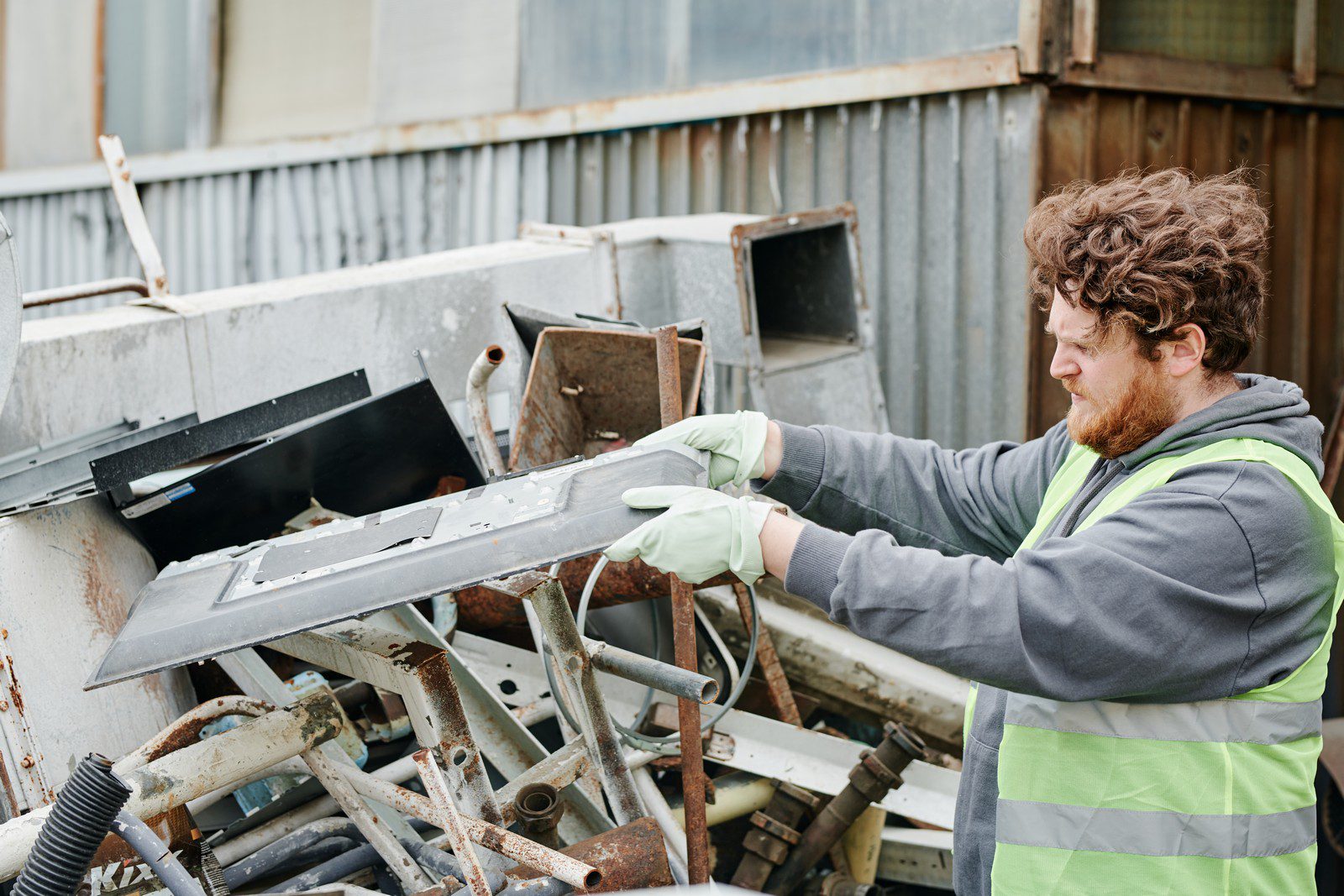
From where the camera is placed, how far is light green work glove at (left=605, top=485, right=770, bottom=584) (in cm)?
181

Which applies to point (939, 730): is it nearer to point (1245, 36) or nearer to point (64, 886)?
point (64, 886)

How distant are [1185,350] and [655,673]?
1075 millimetres

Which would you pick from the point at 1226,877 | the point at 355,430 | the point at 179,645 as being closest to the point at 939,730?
the point at 1226,877

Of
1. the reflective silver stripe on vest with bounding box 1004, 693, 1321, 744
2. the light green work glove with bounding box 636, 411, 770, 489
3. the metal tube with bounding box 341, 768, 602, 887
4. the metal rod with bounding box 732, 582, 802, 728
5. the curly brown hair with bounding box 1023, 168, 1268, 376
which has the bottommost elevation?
the metal rod with bounding box 732, 582, 802, 728

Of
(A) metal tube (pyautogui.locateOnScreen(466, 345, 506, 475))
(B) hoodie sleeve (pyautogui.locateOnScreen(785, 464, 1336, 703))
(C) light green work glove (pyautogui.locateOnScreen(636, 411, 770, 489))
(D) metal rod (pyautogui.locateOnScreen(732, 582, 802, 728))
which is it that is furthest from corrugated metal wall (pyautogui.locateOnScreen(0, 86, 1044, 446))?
(B) hoodie sleeve (pyautogui.locateOnScreen(785, 464, 1336, 703))

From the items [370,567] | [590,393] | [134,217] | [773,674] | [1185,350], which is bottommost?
[773,674]

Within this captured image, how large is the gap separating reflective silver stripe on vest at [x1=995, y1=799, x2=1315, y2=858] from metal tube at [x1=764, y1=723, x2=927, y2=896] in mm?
968

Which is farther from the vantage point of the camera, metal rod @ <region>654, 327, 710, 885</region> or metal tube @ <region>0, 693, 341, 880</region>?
metal rod @ <region>654, 327, 710, 885</region>

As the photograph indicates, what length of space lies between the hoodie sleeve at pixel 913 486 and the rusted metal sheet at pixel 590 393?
583 millimetres

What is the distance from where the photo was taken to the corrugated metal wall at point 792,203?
14.4 feet

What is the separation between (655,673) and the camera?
7.30ft

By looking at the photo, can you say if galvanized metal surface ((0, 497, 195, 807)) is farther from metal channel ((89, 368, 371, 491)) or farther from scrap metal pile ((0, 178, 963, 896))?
metal channel ((89, 368, 371, 491))

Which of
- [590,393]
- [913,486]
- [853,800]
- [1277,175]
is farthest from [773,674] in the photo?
[1277,175]

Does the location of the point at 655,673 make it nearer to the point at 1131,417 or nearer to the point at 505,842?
the point at 505,842
